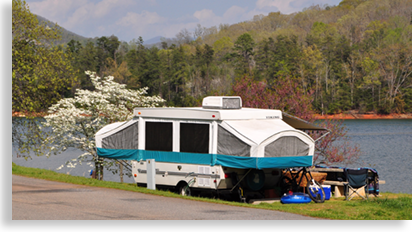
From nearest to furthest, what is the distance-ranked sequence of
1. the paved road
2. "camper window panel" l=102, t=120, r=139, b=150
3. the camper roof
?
1. the paved road
2. the camper roof
3. "camper window panel" l=102, t=120, r=139, b=150

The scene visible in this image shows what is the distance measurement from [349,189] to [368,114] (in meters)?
82.2

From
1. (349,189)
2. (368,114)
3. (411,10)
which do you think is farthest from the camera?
(411,10)

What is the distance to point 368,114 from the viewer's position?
93.3 meters

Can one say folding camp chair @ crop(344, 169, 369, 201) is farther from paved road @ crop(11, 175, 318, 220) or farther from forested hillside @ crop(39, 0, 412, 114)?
forested hillside @ crop(39, 0, 412, 114)

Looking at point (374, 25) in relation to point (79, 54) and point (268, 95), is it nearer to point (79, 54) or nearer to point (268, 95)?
point (79, 54)

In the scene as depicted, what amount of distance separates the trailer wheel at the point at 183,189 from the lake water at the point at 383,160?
14.7 metres

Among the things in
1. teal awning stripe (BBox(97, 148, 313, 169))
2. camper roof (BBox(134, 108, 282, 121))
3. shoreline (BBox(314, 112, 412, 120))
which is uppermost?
shoreline (BBox(314, 112, 412, 120))

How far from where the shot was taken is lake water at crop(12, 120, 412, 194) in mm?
29453

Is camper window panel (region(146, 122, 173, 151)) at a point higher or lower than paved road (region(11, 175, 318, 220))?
higher

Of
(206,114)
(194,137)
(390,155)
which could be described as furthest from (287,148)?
(390,155)

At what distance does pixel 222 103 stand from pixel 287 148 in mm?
2675

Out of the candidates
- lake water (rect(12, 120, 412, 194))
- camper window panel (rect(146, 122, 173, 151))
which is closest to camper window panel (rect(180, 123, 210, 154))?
camper window panel (rect(146, 122, 173, 151))

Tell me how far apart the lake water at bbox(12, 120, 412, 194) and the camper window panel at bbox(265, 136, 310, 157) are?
12.8 metres

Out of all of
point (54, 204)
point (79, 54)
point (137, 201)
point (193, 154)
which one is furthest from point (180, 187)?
point (79, 54)
